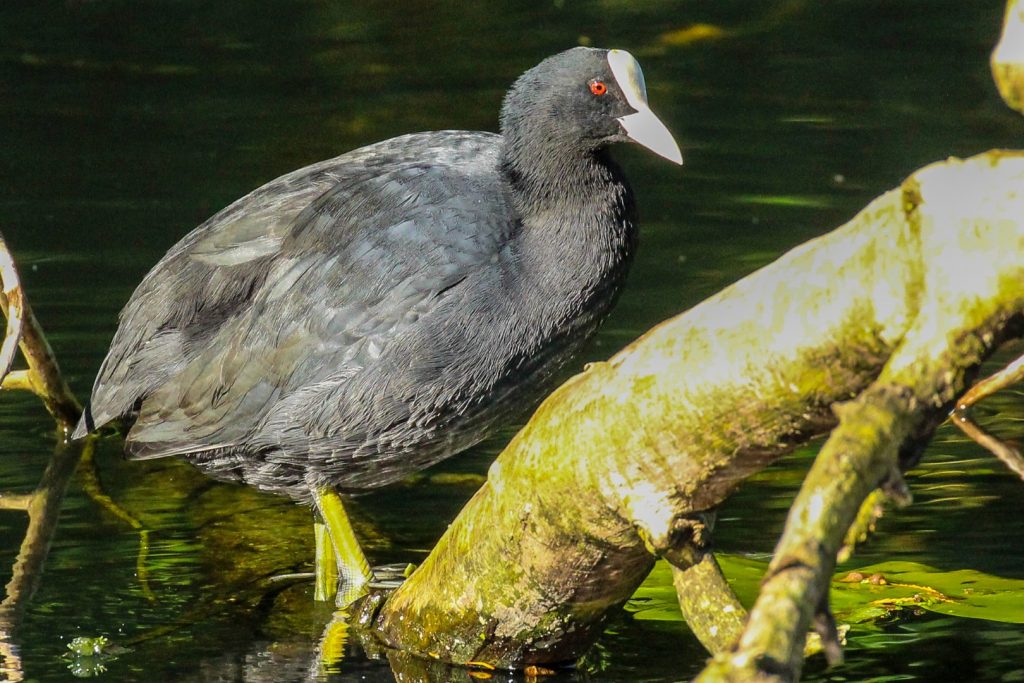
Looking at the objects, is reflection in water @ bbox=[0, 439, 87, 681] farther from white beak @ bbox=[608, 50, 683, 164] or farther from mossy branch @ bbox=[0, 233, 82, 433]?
white beak @ bbox=[608, 50, 683, 164]

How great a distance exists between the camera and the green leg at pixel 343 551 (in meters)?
4.99

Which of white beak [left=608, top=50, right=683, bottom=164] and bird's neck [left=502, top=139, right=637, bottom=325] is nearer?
bird's neck [left=502, top=139, right=637, bottom=325]

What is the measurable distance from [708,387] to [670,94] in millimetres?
7211

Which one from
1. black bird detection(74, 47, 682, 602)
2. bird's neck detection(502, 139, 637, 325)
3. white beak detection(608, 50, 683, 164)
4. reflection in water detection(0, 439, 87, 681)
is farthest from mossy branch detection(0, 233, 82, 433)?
white beak detection(608, 50, 683, 164)

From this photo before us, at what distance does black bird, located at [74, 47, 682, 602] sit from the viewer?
4.70 meters

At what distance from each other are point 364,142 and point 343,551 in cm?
472

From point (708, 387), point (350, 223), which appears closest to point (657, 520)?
point (708, 387)

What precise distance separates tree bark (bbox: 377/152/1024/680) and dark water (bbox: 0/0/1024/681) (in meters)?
0.63

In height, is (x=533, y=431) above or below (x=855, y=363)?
below

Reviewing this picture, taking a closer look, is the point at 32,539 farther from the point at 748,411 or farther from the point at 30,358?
the point at 748,411

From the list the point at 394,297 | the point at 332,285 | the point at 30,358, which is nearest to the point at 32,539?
the point at 30,358

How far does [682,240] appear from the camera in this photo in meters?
8.04

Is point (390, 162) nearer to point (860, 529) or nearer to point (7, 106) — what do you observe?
point (860, 529)

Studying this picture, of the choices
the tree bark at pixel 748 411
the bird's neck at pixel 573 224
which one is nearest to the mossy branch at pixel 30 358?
the bird's neck at pixel 573 224
